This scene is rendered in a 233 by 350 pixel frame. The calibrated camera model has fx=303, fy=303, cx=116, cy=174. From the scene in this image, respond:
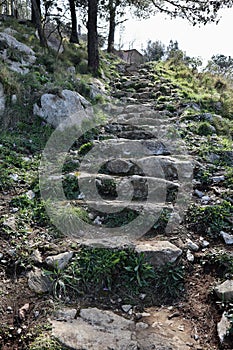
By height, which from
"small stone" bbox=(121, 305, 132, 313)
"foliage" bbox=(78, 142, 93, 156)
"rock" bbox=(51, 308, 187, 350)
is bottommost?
"small stone" bbox=(121, 305, 132, 313)

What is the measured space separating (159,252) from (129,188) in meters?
1.17

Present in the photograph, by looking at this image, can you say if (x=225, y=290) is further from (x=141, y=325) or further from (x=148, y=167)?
(x=148, y=167)

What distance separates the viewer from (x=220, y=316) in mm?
2098

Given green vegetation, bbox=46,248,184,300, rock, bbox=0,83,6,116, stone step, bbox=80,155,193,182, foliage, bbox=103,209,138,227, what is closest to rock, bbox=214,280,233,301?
green vegetation, bbox=46,248,184,300

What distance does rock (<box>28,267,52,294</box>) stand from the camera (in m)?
2.32

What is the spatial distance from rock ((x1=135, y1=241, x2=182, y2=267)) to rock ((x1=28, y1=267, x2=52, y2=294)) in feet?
2.58

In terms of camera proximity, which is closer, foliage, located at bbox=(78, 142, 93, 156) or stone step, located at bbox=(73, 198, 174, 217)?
stone step, located at bbox=(73, 198, 174, 217)

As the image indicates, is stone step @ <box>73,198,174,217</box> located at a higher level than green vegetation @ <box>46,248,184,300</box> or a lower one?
higher

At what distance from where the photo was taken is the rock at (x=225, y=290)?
7.10 ft

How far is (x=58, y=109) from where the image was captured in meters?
5.60

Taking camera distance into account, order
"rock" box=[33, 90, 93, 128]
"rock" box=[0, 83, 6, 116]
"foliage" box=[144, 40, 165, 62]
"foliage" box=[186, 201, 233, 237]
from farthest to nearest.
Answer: "foliage" box=[144, 40, 165, 62] → "rock" box=[33, 90, 93, 128] → "rock" box=[0, 83, 6, 116] → "foliage" box=[186, 201, 233, 237]

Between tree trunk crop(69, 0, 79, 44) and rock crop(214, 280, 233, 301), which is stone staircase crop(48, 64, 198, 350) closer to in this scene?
rock crop(214, 280, 233, 301)

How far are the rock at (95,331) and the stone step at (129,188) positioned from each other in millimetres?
1578

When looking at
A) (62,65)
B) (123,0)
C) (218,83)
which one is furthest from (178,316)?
(123,0)
